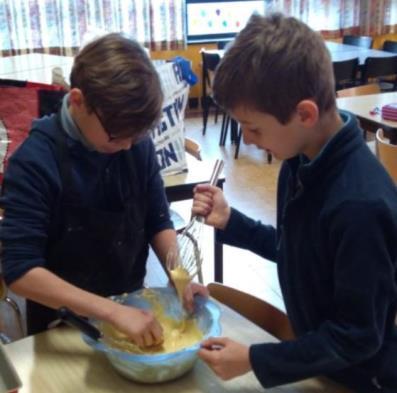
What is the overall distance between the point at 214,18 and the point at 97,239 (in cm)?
499

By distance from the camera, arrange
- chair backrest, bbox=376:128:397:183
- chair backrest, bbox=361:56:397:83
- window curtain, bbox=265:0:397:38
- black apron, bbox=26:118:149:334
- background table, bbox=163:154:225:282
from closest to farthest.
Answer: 1. black apron, bbox=26:118:149:334
2. background table, bbox=163:154:225:282
3. chair backrest, bbox=376:128:397:183
4. chair backrest, bbox=361:56:397:83
5. window curtain, bbox=265:0:397:38

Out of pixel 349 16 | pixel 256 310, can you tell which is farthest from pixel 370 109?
pixel 349 16

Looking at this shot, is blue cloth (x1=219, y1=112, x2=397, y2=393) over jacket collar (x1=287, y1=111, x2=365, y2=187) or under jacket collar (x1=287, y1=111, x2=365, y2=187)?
under

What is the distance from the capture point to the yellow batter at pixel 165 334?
97 cm

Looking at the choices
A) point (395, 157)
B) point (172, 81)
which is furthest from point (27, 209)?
point (395, 157)

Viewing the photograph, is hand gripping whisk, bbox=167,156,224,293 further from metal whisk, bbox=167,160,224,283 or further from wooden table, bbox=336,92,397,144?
wooden table, bbox=336,92,397,144

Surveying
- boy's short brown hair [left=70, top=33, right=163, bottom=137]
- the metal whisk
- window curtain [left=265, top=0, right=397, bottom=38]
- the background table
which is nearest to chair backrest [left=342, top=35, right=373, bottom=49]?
window curtain [left=265, top=0, right=397, bottom=38]

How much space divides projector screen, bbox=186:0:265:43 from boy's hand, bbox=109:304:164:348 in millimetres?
5068

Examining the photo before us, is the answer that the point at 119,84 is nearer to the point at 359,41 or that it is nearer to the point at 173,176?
the point at 173,176

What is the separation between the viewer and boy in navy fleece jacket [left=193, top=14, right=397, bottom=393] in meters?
0.77

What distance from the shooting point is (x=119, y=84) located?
3.17 ft

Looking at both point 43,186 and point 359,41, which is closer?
point 43,186

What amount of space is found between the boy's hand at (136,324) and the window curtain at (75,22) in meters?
4.31

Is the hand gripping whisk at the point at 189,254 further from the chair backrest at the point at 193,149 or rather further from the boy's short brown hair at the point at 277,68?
the chair backrest at the point at 193,149
